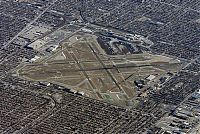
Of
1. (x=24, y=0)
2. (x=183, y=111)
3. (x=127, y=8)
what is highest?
(x=24, y=0)

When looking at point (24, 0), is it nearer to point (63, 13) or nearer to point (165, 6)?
point (63, 13)

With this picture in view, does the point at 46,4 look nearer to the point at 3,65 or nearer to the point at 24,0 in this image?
the point at 24,0

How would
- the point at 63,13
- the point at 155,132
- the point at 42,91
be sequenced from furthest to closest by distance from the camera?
1. the point at 63,13
2. the point at 42,91
3. the point at 155,132

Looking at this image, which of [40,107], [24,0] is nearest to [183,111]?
[40,107]

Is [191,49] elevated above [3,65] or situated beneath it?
situated beneath

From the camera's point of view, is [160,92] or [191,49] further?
[191,49]

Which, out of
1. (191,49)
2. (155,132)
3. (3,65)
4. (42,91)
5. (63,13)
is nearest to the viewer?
(155,132)

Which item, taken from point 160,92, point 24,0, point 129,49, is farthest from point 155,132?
point 24,0
